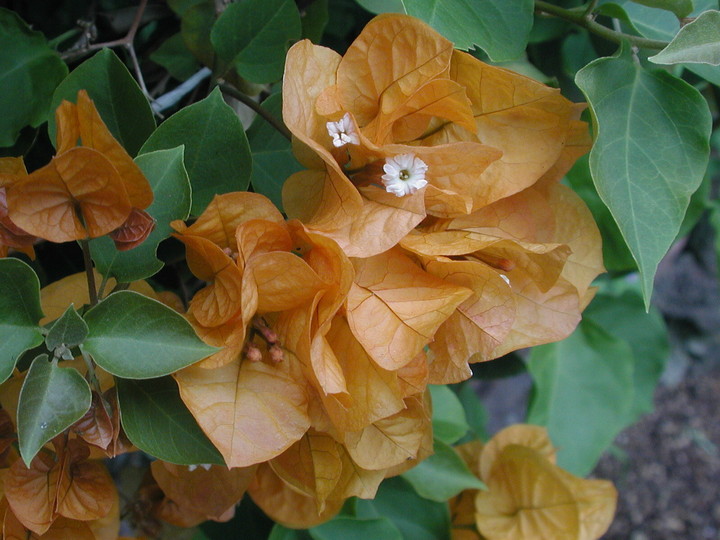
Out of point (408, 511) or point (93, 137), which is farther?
point (408, 511)

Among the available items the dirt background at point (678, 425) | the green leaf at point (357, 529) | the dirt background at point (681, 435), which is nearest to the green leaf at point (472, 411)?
the green leaf at point (357, 529)

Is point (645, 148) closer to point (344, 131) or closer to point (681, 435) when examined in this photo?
point (344, 131)

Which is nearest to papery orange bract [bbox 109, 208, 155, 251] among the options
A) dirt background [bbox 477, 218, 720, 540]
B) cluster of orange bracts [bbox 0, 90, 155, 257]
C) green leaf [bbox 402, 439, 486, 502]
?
cluster of orange bracts [bbox 0, 90, 155, 257]

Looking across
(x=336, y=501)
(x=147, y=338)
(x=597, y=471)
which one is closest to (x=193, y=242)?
(x=147, y=338)

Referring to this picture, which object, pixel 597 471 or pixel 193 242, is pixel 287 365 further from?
pixel 597 471

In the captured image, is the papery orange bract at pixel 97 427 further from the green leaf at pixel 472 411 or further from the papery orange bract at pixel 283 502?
the green leaf at pixel 472 411

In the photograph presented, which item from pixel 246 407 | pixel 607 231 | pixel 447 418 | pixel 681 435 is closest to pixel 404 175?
pixel 246 407
